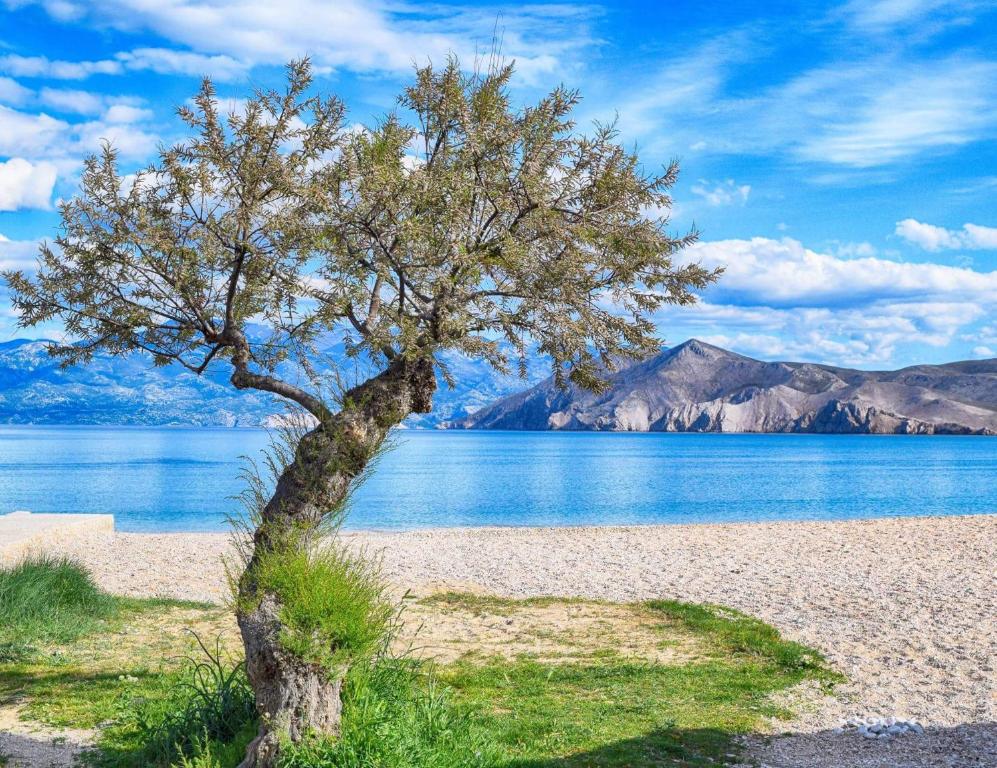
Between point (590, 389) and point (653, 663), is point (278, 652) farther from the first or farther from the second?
point (653, 663)

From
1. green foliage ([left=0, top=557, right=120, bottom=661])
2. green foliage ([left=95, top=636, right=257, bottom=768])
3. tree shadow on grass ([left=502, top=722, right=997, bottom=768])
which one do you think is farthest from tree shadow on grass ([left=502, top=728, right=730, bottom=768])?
green foliage ([left=0, top=557, right=120, bottom=661])

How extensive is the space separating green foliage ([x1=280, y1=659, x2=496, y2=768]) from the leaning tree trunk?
166 millimetres

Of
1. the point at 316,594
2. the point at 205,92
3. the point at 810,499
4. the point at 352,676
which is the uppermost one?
the point at 205,92

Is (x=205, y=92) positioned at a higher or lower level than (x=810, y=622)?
higher

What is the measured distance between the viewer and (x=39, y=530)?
21859 mm

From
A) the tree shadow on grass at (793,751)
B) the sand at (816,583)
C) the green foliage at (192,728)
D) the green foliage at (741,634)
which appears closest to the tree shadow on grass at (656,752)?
the tree shadow on grass at (793,751)

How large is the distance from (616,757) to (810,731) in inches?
86.0

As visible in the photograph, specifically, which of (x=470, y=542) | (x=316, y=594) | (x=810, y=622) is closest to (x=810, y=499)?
(x=470, y=542)

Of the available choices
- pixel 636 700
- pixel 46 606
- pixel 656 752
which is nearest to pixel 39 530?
pixel 46 606

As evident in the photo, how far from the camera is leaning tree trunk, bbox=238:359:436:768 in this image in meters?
6.34

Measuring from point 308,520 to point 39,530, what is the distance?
17893mm

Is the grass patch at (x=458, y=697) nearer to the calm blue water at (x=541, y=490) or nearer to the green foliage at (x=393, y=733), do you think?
the green foliage at (x=393, y=733)

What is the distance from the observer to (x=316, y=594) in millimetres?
6320

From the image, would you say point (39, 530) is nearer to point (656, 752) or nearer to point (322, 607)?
point (322, 607)
